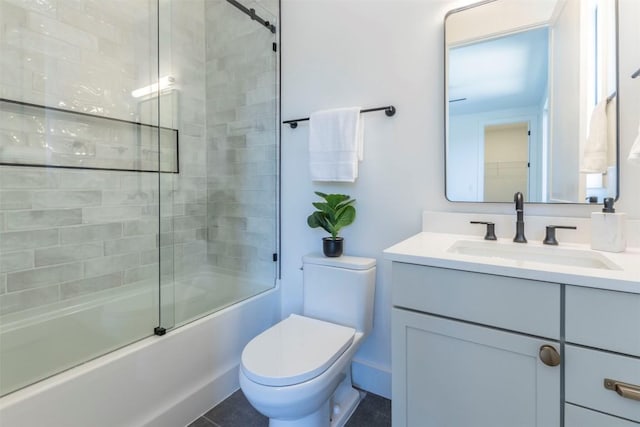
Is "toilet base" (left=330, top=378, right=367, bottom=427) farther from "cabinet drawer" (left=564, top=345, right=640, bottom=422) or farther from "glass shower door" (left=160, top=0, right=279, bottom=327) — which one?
"cabinet drawer" (left=564, top=345, right=640, bottom=422)

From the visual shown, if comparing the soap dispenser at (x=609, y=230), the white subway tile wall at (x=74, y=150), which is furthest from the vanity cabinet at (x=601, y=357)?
the white subway tile wall at (x=74, y=150)

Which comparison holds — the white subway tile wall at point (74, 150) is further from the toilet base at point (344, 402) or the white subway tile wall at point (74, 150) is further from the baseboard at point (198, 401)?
the toilet base at point (344, 402)

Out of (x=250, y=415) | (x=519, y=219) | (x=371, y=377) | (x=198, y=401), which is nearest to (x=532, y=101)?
(x=519, y=219)

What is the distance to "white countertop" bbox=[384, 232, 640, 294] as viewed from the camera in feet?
2.35

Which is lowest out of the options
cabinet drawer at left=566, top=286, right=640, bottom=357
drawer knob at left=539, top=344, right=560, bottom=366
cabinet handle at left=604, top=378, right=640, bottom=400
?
cabinet handle at left=604, top=378, right=640, bottom=400

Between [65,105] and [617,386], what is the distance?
2451 millimetres

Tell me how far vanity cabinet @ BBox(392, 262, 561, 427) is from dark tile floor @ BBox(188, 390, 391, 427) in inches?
18.6

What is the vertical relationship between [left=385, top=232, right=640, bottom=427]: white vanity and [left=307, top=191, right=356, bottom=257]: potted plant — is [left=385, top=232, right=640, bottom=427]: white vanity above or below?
below

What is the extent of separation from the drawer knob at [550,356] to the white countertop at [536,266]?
0.57 feet

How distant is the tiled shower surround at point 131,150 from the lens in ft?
4.99

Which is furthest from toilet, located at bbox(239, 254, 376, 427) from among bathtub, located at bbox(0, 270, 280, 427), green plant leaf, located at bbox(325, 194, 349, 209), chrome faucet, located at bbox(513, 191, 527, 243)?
chrome faucet, located at bbox(513, 191, 527, 243)

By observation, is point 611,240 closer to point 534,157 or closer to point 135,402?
point 534,157

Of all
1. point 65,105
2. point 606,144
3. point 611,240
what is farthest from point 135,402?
point 606,144

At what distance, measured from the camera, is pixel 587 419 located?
2.46 feet
